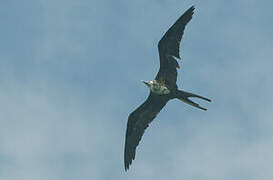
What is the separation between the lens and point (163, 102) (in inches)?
1410

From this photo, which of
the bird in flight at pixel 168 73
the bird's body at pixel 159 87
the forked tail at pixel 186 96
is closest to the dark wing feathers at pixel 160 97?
the bird in flight at pixel 168 73

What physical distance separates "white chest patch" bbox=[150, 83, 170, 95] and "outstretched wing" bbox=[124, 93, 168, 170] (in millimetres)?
1027

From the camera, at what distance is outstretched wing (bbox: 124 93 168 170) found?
36100 millimetres

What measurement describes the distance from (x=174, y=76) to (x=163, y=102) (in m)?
1.96

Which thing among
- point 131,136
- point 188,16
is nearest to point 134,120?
point 131,136

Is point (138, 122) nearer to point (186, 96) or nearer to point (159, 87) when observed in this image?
point (159, 87)

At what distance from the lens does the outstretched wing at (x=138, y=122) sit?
36100mm

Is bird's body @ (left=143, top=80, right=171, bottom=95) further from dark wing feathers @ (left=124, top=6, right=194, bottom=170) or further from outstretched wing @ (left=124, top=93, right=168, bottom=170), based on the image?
outstretched wing @ (left=124, top=93, right=168, bottom=170)

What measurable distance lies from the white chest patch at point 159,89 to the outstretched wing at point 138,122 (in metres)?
1.03

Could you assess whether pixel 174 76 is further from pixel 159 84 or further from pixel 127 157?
pixel 127 157

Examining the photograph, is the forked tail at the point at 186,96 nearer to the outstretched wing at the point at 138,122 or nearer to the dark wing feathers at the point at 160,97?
the dark wing feathers at the point at 160,97

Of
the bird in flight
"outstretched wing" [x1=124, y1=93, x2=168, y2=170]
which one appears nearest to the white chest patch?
the bird in flight

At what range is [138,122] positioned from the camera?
121ft

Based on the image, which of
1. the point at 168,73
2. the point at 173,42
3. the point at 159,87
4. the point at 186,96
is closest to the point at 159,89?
the point at 159,87
